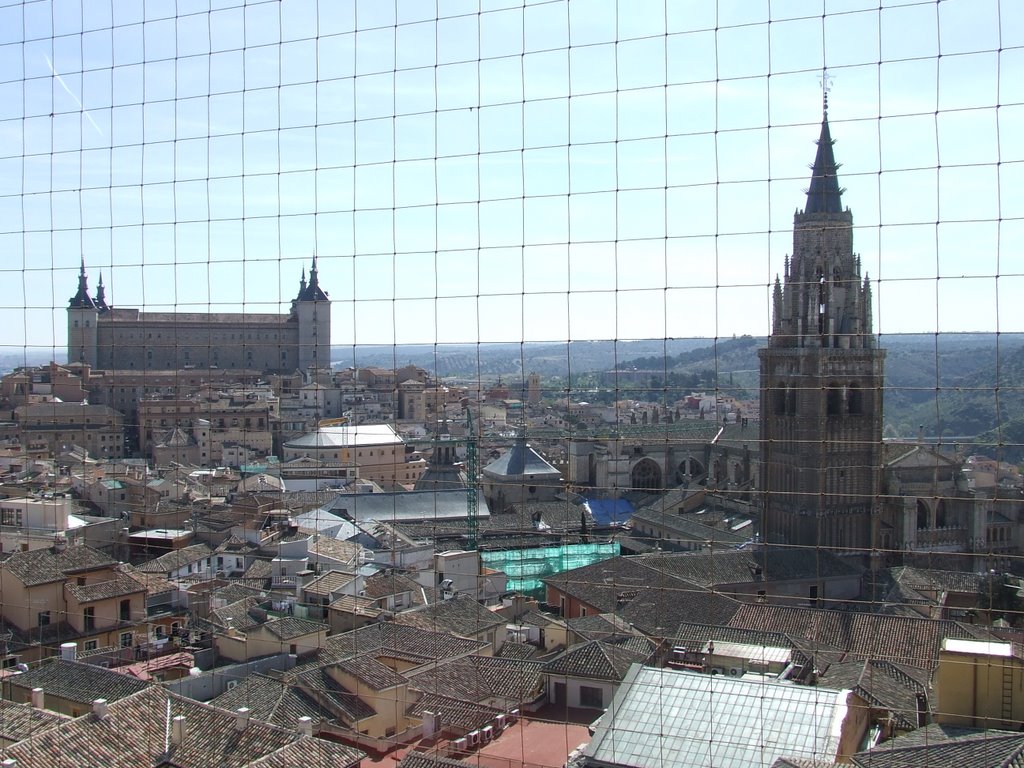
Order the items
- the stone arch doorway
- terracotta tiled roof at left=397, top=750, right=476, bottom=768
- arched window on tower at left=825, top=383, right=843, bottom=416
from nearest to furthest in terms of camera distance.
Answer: terracotta tiled roof at left=397, top=750, right=476, bottom=768, arched window on tower at left=825, top=383, right=843, bottom=416, the stone arch doorway

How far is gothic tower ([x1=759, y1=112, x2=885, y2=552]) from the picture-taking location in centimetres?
942

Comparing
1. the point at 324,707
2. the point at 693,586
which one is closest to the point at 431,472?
the point at 693,586

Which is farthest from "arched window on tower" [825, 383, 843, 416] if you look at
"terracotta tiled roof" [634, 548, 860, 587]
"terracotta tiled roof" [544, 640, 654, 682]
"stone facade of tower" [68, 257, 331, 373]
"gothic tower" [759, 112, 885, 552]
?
"stone facade of tower" [68, 257, 331, 373]

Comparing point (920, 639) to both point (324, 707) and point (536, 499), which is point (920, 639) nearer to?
point (324, 707)

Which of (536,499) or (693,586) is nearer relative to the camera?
(693,586)

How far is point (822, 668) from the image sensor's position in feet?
15.1

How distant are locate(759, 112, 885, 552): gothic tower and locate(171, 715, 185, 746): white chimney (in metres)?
6.79

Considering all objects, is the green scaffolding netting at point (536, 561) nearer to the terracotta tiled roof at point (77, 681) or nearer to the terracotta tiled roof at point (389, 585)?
the terracotta tiled roof at point (389, 585)

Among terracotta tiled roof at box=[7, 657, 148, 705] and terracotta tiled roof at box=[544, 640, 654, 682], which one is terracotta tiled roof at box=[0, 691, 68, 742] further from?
terracotta tiled roof at box=[544, 640, 654, 682]

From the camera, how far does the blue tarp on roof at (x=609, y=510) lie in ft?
40.4

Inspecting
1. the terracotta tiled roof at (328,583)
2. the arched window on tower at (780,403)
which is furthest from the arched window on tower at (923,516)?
the terracotta tiled roof at (328,583)

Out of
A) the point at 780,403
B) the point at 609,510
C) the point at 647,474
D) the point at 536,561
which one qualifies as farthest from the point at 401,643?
the point at 647,474

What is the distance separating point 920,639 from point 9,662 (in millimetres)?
4402

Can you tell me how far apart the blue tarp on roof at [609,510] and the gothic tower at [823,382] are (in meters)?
2.66
